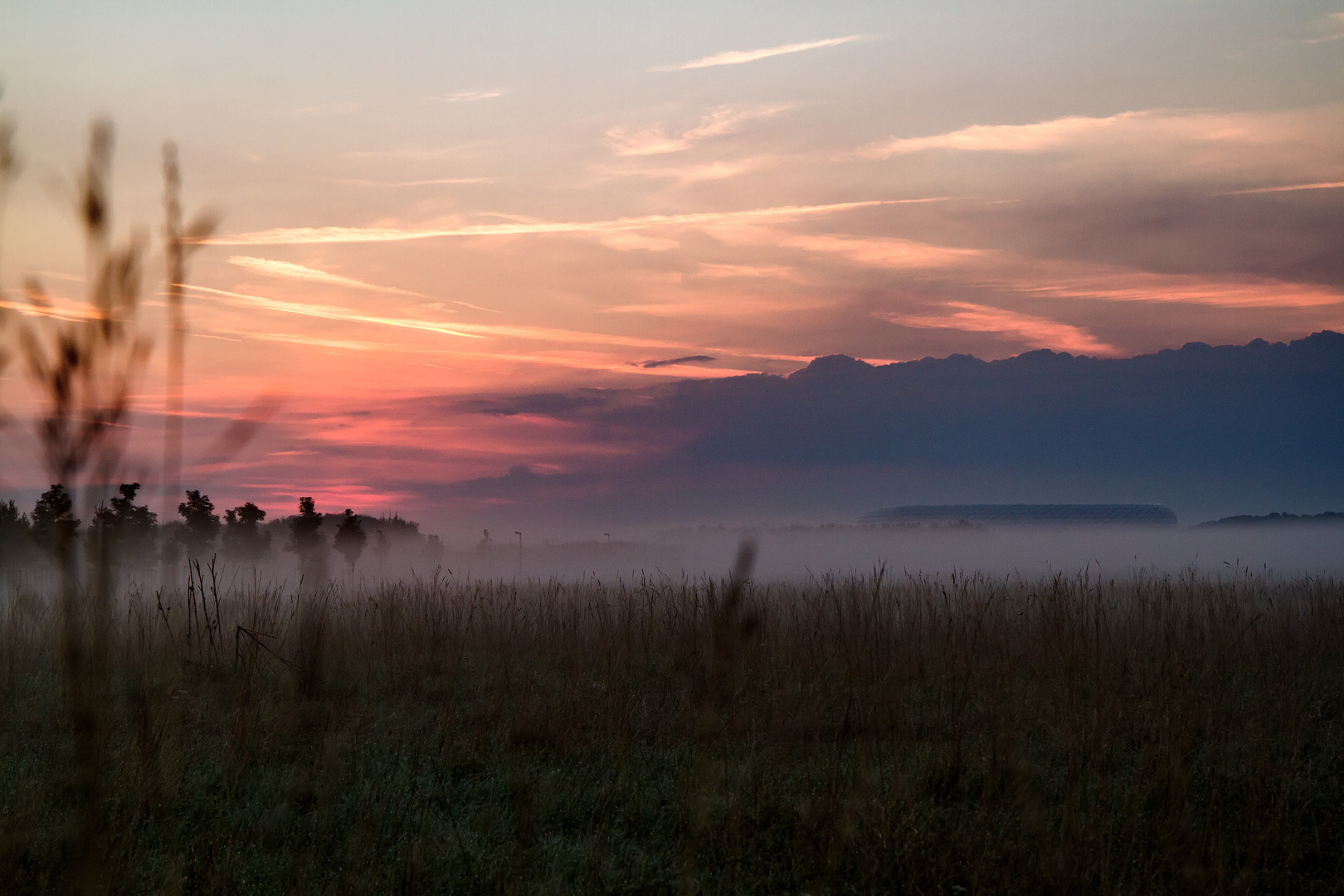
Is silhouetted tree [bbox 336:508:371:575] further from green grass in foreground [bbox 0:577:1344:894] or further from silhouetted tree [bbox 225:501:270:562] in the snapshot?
green grass in foreground [bbox 0:577:1344:894]

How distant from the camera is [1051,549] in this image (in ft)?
275

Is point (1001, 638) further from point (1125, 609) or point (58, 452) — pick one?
point (58, 452)

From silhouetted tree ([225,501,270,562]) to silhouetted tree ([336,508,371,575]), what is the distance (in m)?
4.03

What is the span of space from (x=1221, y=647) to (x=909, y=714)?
170 inches

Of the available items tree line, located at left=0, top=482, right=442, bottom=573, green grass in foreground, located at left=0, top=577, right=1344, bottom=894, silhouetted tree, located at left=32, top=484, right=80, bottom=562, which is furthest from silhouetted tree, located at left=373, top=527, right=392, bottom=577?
silhouetted tree, located at left=32, top=484, right=80, bottom=562

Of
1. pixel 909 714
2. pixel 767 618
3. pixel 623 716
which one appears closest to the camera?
pixel 623 716

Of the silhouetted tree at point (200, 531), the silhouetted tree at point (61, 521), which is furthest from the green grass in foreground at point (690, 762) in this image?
the silhouetted tree at point (200, 531)

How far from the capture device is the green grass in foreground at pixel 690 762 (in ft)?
15.0

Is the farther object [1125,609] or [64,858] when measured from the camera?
[1125,609]

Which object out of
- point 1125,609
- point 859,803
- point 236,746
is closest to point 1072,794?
point 859,803

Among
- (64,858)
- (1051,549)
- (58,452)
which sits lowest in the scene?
(1051,549)

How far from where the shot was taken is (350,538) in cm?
4825

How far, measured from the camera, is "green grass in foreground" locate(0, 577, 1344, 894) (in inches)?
180

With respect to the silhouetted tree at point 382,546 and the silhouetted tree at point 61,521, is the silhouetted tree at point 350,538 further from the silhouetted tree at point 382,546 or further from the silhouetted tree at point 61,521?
the silhouetted tree at point 61,521
